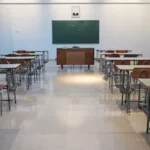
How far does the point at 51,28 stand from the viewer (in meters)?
13.7

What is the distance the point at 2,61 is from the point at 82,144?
3951 millimetres

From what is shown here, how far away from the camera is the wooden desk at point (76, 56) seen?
11109 millimetres

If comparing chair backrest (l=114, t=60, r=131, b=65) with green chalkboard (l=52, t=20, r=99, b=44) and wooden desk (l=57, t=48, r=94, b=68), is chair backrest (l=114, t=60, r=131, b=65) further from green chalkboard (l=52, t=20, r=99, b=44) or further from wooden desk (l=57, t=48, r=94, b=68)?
green chalkboard (l=52, t=20, r=99, b=44)

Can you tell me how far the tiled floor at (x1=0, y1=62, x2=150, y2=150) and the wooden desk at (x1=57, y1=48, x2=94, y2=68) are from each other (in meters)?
4.40

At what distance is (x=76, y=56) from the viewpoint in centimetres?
1113

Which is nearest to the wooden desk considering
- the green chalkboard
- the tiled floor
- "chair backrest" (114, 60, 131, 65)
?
the green chalkboard

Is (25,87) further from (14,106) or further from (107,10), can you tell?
(107,10)

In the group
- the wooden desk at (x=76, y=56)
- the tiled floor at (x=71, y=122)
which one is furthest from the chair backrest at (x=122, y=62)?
the wooden desk at (x=76, y=56)

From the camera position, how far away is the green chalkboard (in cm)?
1355

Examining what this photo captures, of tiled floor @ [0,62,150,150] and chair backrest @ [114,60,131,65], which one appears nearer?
tiled floor @ [0,62,150,150]

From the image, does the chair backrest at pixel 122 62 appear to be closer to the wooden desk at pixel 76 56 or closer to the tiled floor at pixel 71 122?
the tiled floor at pixel 71 122

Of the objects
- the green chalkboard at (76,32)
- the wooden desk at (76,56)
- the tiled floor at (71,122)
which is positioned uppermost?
the green chalkboard at (76,32)

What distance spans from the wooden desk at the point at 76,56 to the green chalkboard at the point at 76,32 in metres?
2.61

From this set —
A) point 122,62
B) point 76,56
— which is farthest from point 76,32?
point 122,62
